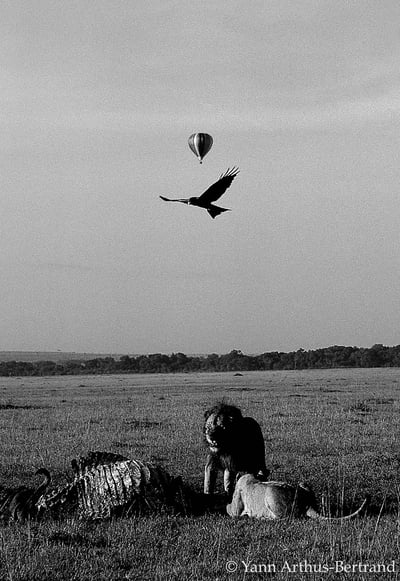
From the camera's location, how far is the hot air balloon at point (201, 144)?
64.4ft

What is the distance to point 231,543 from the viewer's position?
6930mm

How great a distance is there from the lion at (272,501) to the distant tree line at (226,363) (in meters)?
92.2

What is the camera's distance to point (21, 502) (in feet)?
26.7

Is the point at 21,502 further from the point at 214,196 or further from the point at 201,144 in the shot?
the point at 201,144

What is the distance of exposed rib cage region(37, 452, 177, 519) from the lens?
26.2 feet

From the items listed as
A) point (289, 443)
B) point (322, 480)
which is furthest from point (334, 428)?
point (322, 480)

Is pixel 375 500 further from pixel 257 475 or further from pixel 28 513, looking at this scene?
pixel 28 513

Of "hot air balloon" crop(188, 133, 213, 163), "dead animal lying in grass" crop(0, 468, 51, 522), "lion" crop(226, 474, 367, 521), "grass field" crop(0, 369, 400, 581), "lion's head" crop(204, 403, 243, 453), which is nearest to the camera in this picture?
"grass field" crop(0, 369, 400, 581)

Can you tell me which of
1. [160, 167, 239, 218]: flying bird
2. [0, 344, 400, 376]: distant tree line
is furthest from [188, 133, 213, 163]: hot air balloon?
[0, 344, 400, 376]: distant tree line

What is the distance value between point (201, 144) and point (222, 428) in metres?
12.2

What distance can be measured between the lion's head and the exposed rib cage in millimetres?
756

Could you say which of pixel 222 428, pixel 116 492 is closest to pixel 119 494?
pixel 116 492

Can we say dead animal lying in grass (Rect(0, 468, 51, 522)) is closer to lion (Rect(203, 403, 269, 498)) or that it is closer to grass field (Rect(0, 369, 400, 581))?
grass field (Rect(0, 369, 400, 581))

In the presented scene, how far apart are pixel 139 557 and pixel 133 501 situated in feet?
4.60
